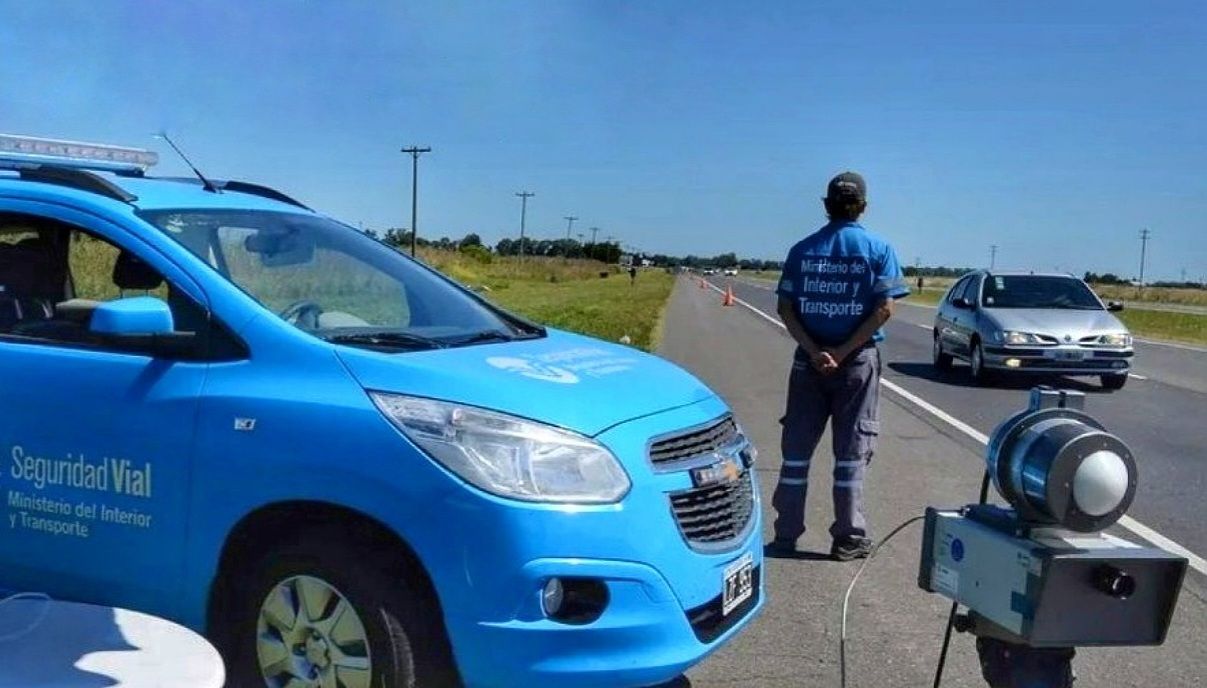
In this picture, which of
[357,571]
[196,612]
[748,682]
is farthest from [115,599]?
[748,682]

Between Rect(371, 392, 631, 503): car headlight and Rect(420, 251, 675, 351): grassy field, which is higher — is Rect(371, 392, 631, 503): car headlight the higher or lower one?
the higher one

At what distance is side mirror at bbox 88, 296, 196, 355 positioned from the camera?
147 inches

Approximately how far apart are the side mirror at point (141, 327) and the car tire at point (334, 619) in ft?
2.50

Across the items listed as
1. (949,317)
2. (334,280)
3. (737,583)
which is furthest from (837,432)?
(949,317)

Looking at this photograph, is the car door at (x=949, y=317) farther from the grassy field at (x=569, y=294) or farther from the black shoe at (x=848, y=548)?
the black shoe at (x=848, y=548)

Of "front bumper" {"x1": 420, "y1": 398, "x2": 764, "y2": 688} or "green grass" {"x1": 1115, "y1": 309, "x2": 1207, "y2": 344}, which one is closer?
"front bumper" {"x1": 420, "y1": 398, "x2": 764, "y2": 688}

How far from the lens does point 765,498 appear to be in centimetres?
816

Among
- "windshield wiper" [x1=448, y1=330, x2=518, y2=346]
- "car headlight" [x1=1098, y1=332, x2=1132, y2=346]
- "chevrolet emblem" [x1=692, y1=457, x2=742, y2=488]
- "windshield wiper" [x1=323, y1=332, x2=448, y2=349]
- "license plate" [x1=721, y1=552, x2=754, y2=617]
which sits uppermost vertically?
"windshield wiper" [x1=323, y1=332, x2=448, y2=349]

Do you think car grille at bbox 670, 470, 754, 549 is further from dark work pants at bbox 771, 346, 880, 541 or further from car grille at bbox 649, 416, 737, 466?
dark work pants at bbox 771, 346, 880, 541

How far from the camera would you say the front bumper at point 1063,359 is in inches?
612

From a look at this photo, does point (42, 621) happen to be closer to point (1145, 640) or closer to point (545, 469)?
point (545, 469)

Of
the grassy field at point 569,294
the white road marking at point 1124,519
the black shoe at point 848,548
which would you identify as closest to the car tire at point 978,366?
the white road marking at point 1124,519

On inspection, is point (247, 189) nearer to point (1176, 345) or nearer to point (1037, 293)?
point (1037, 293)

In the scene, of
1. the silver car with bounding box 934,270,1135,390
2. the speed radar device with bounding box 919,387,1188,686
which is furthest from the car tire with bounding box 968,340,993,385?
the speed radar device with bounding box 919,387,1188,686
